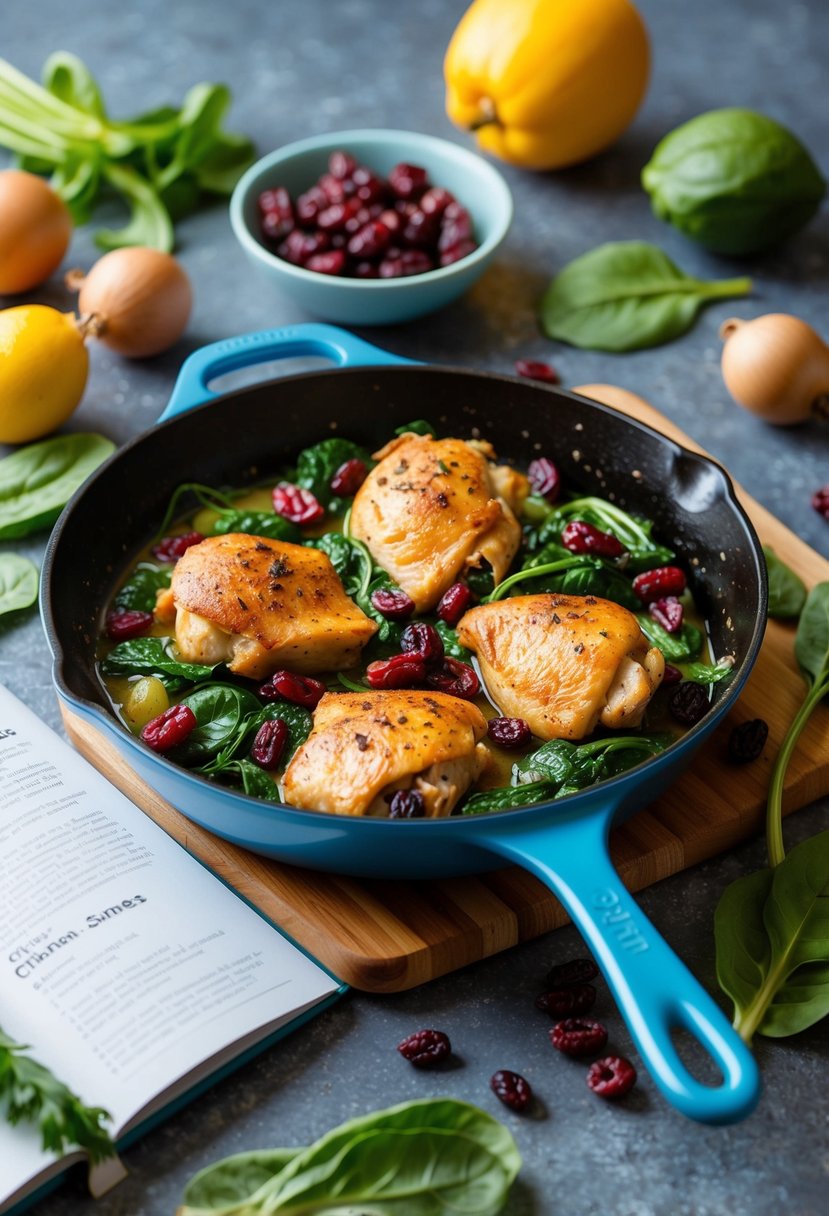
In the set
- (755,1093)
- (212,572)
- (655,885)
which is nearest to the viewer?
(755,1093)

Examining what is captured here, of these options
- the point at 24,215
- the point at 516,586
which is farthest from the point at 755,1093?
the point at 24,215

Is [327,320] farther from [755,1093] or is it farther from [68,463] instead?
[755,1093]

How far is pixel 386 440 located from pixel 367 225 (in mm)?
1039

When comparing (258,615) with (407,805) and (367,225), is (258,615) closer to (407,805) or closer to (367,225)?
(407,805)

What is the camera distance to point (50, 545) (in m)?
2.87

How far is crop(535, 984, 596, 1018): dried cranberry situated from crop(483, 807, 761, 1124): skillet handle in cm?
20

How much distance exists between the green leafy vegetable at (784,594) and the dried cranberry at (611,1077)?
1298mm

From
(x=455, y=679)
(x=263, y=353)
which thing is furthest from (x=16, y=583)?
(x=455, y=679)

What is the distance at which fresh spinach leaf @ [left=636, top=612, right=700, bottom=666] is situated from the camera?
3.04m

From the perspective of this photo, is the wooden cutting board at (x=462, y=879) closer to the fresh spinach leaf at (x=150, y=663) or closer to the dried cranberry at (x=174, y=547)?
the fresh spinach leaf at (x=150, y=663)

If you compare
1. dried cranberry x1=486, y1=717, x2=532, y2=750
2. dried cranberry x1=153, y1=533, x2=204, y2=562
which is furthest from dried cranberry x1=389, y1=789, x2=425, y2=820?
dried cranberry x1=153, y1=533, x2=204, y2=562

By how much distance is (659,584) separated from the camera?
3156 mm

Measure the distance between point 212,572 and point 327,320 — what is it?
1.60m

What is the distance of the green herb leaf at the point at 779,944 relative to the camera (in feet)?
8.02
